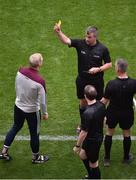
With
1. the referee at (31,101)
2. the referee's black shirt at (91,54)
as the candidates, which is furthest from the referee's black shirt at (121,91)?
the referee at (31,101)

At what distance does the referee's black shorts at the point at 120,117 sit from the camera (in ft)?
28.8

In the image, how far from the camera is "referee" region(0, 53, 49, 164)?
853cm

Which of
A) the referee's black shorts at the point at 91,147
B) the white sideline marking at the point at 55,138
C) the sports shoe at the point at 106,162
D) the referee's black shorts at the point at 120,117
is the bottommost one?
the sports shoe at the point at 106,162

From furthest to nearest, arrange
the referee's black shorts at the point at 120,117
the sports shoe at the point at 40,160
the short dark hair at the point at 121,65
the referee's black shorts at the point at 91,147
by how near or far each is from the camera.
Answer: the sports shoe at the point at 40,160, the referee's black shorts at the point at 120,117, the short dark hair at the point at 121,65, the referee's black shorts at the point at 91,147

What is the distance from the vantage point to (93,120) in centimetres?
794

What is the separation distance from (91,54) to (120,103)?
1126 millimetres

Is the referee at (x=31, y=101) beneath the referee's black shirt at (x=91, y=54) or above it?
beneath

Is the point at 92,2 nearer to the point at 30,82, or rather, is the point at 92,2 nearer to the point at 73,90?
the point at 73,90

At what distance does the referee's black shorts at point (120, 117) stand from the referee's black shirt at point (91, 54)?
937 mm

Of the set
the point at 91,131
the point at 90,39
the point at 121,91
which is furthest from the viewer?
the point at 90,39

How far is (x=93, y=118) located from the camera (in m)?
7.93

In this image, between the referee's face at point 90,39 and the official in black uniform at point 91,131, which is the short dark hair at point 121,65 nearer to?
the official in black uniform at point 91,131

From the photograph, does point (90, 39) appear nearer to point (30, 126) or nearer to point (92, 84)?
point (92, 84)

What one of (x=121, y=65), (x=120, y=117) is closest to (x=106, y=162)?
(x=120, y=117)
